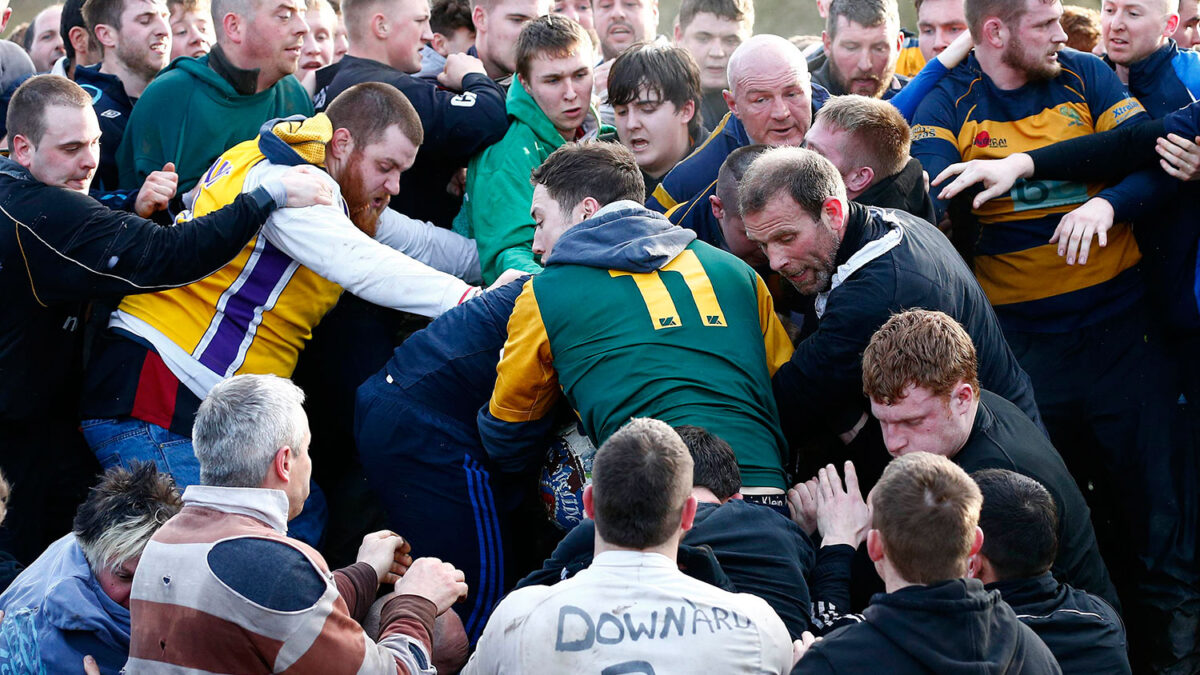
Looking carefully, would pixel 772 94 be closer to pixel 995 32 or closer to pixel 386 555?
pixel 995 32

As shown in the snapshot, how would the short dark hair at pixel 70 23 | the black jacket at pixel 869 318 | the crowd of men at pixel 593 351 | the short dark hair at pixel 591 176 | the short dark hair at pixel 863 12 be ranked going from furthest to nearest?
the short dark hair at pixel 70 23 → the short dark hair at pixel 863 12 → the short dark hair at pixel 591 176 → the black jacket at pixel 869 318 → the crowd of men at pixel 593 351

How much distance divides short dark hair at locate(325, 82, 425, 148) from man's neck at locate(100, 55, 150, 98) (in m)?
1.53

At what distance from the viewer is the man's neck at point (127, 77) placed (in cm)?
587

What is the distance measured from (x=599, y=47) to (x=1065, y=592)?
17.0 ft

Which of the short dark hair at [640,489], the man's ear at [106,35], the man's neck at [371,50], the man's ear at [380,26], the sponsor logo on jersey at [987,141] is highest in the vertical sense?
the man's ear at [380,26]

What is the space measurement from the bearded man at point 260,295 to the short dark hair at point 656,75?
120 centimetres

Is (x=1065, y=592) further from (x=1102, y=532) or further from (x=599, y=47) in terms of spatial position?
(x=599, y=47)

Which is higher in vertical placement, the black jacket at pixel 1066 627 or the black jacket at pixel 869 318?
the black jacket at pixel 869 318

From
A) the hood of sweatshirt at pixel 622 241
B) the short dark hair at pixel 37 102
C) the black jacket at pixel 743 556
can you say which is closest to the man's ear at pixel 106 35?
the short dark hair at pixel 37 102

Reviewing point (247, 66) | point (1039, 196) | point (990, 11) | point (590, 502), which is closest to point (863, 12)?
point (990, 11)

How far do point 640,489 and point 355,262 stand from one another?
208cm

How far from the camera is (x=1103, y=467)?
5.34 meters

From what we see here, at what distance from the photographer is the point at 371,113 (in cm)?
484

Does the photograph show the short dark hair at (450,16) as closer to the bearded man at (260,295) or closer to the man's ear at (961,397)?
the bearded man at (260,295)
